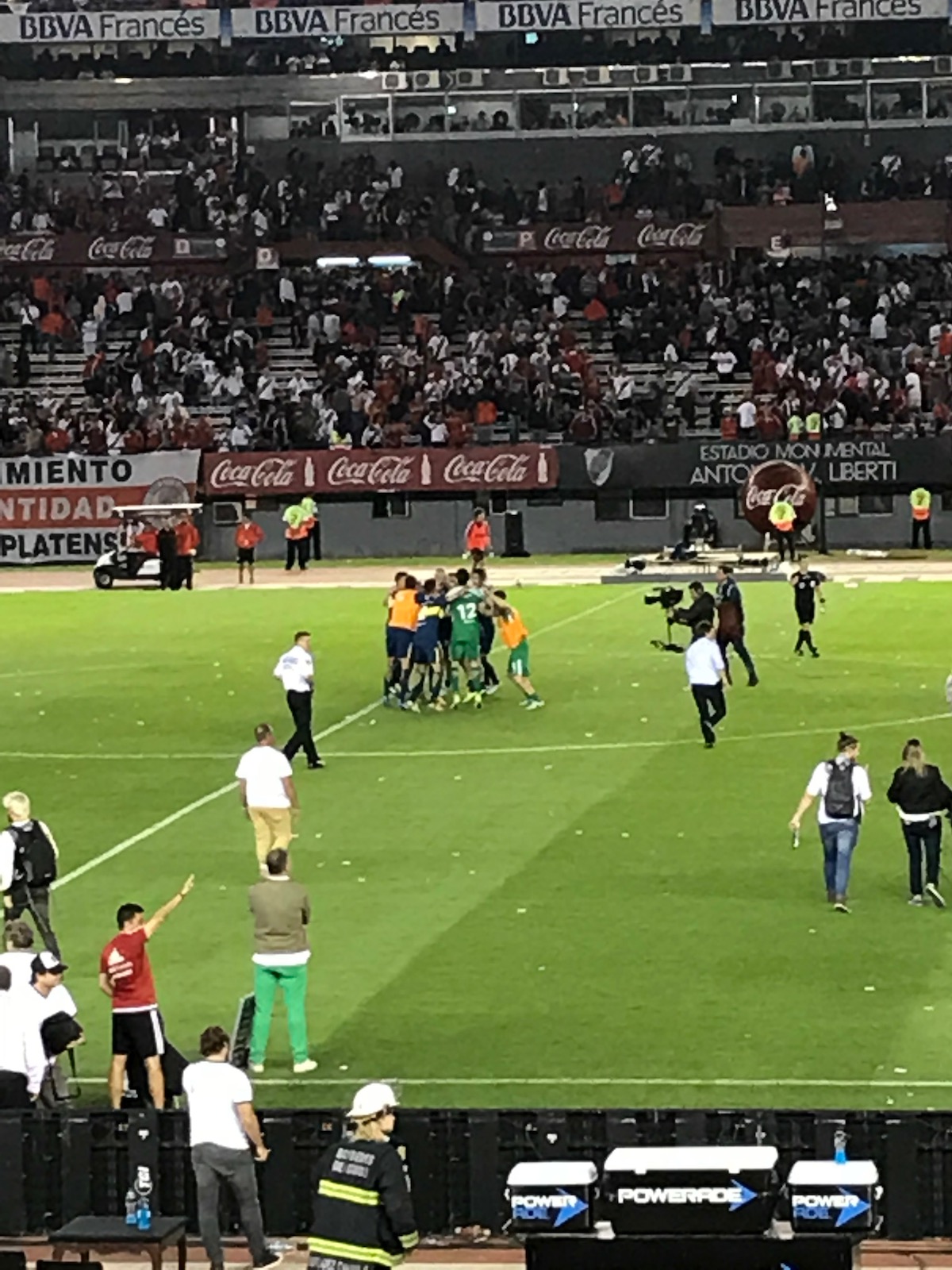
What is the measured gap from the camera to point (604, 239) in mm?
72062

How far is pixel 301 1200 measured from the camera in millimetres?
15125

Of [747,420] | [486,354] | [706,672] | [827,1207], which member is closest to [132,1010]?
[827,1207]

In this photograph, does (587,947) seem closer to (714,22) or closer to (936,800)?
(936,800)

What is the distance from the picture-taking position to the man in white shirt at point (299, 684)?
93.9 ft

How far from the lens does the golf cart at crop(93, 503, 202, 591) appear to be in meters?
56.4

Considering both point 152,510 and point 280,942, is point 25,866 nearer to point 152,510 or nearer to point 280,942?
point 280,942

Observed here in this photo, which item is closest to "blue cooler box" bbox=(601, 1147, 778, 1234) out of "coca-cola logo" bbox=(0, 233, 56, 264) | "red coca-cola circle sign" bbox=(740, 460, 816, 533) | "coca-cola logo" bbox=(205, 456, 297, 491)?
"red coca-cola circle sign" bbox=(740, 460, 816, 533)

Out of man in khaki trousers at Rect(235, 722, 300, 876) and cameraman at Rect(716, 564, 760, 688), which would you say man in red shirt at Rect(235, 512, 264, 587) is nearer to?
cameraman at Rect(716, 564, 760, 688)

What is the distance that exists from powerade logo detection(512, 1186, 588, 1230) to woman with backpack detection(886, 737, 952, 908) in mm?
10538

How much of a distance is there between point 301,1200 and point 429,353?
182ft

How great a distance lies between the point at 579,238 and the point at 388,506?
12045 mm

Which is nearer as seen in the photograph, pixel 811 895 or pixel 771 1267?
pixel 771 1267

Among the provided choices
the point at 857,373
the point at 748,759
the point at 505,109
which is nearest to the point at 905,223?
the point at 857,373

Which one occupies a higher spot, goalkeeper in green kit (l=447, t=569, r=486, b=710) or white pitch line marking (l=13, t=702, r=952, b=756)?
goalkeeper in green kit (l=447, t=569, r=486, b=710)
